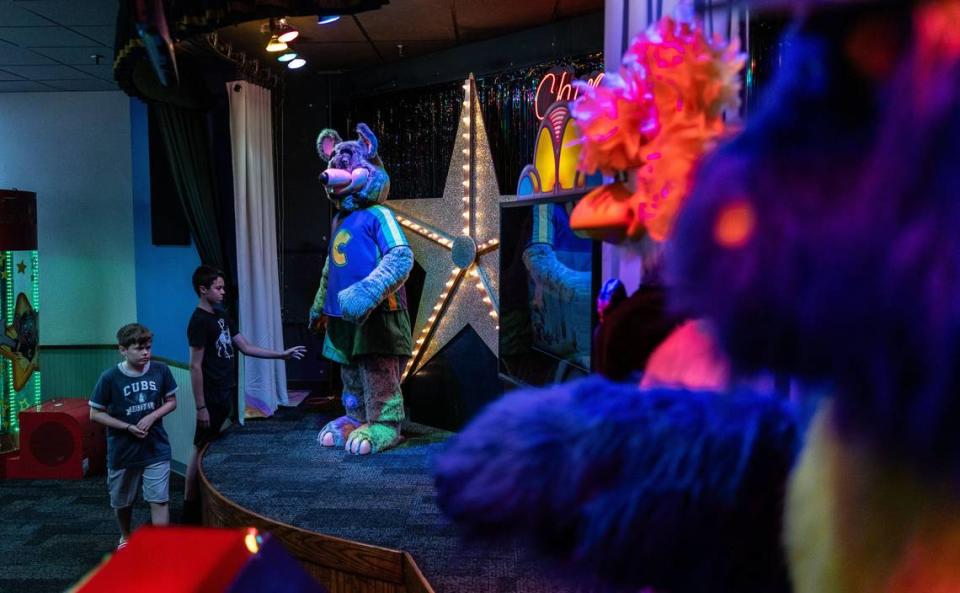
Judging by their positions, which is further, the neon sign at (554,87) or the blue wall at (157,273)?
the blue wall at (157,273)

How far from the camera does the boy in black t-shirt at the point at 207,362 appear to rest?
11.7 feet

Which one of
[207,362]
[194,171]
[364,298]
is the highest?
[194,171]

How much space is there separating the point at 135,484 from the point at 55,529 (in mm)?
1128

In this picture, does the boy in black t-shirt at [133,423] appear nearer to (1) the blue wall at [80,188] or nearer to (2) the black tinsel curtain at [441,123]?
(2) the black tinsel curtain at [441,123]

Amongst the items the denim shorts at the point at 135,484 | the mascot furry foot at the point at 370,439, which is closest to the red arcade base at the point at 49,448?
the denim shorts at the point at 135,484

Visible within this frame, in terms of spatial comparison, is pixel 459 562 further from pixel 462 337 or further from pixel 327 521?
pixel 462 337

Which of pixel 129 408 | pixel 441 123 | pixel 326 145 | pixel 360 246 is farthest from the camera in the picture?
pixel 441 123

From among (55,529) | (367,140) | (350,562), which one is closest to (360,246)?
(367,140)

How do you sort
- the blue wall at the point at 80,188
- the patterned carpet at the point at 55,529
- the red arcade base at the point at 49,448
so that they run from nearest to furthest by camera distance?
the patterned carpet at the point at 55,529, the red arcade base at the point at 49,448, the blue wall at the point at 80,188

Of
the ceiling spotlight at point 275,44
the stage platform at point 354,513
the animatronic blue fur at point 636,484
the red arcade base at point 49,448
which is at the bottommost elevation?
the red arcade base at point 49,448

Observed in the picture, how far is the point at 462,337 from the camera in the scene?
14.3 feet

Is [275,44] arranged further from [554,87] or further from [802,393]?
[802,393]

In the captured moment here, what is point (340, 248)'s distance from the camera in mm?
3650

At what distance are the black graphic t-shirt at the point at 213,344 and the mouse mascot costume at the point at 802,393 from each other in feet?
10.9
